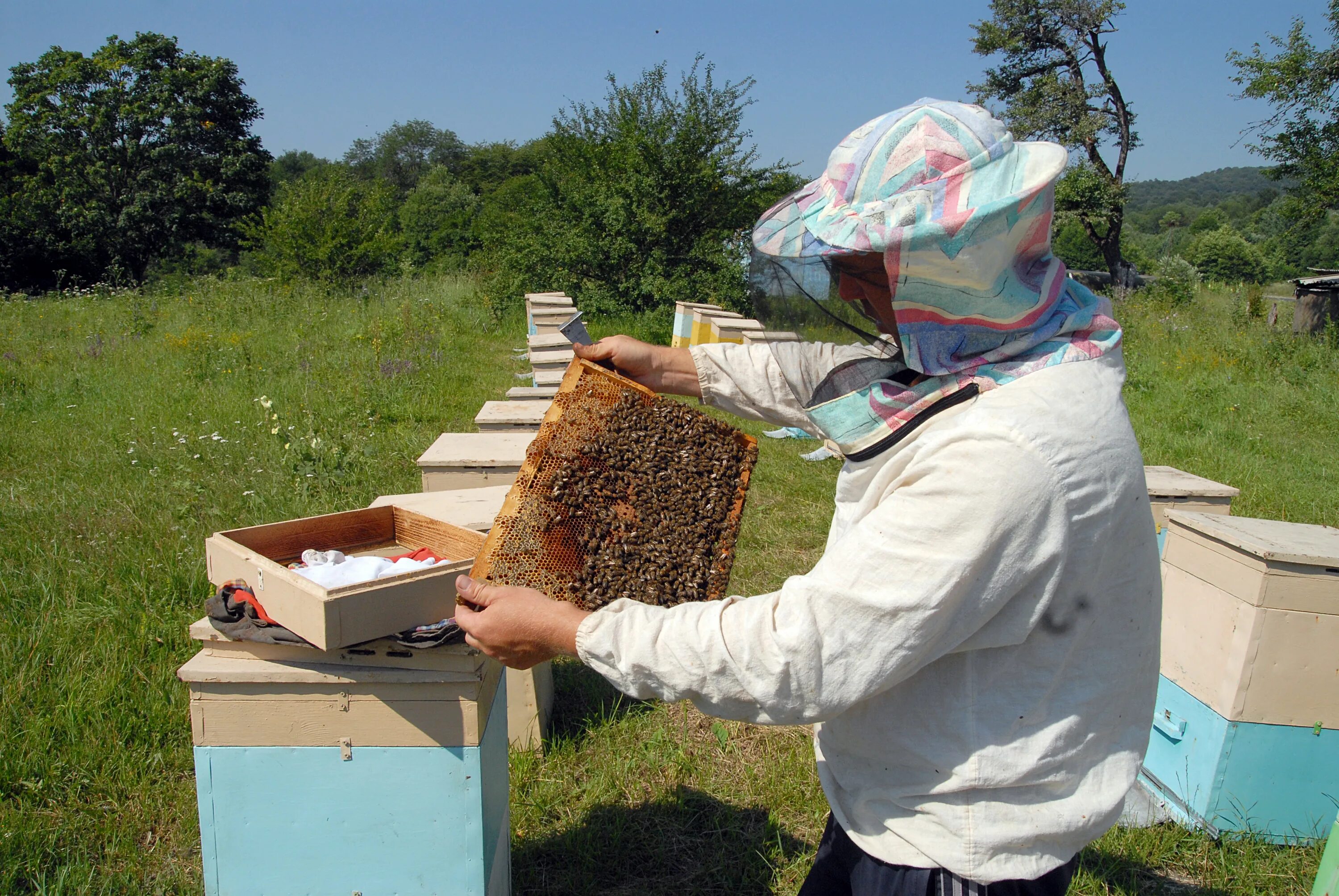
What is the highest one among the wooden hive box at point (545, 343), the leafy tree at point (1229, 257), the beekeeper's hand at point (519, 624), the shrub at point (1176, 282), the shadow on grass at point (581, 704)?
the leafy tree at point (1229, 257)

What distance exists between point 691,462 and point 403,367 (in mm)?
8147

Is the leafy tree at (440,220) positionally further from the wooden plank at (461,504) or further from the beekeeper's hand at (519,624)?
the beekeeper's hand at (519,624)

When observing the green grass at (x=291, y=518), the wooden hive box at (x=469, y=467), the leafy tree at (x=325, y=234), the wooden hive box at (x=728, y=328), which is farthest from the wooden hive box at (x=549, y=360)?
the leafy tree at (x=325, y=234)

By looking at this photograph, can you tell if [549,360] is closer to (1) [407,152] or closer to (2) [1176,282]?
(2) [1176,282]

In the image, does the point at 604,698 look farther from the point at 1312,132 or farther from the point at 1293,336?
the point at 1312,132

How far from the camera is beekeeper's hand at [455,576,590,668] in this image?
1.40 meters

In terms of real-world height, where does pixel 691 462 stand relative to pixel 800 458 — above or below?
above

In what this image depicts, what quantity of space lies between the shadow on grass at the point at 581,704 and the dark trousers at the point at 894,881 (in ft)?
5.86

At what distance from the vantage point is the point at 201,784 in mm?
1933

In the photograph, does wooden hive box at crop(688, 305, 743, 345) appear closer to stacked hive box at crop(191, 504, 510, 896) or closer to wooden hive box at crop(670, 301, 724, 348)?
wooden hive box at crop(670, 301, 724, 348)

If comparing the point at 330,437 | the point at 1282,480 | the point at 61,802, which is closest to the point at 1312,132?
the point at 1282,480

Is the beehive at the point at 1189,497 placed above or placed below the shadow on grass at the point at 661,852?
above

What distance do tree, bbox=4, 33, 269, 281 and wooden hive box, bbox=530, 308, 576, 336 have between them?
26117 mm

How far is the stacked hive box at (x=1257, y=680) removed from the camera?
2.88m
